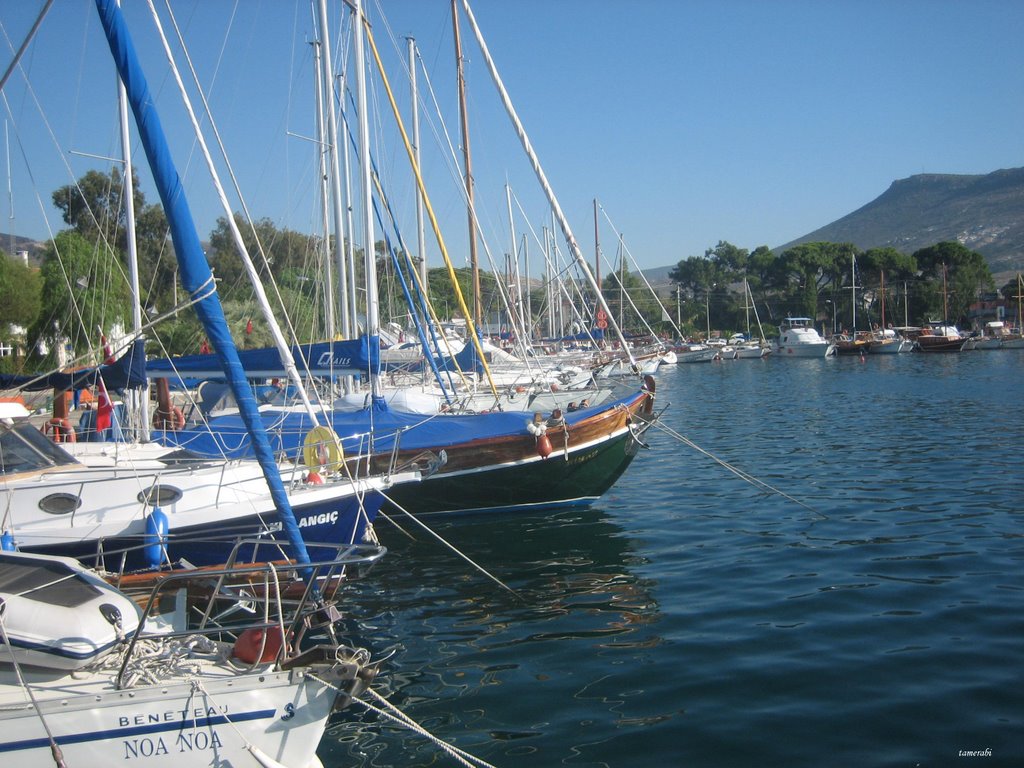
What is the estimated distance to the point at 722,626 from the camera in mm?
9461

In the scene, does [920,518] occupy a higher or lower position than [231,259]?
lower

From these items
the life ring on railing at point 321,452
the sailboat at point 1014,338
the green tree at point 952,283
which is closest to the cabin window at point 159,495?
the life ring on railing at point 321,452

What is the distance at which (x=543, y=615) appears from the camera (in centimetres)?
1025

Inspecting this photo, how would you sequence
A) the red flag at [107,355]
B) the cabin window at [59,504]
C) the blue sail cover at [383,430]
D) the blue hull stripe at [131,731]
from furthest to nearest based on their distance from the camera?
1. the blue sail cover at [383,430]
2. the cabin window at [59,504]
3. the red flag at [107,355]
4. the blue hull stripe at [131,731]

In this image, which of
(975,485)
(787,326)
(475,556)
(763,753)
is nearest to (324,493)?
(475,556)

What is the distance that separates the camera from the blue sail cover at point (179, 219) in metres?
6.55

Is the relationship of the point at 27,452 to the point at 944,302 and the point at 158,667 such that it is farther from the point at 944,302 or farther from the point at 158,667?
the point at 944,302

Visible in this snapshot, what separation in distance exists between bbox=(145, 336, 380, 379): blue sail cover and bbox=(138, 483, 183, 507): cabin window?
3.78 meters

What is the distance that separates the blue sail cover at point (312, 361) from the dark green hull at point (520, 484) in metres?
2.33

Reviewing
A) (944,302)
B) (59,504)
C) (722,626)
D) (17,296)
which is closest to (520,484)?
(722,626)

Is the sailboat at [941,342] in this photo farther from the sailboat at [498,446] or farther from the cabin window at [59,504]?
the cabin window at [59,504]

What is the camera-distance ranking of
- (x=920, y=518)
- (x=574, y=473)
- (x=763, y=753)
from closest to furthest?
(x=763, y=753), (x=920, y=518), (x=574, y=473)

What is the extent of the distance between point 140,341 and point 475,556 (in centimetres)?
609

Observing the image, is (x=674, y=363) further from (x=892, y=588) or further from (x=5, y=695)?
(x=5, y=695)
